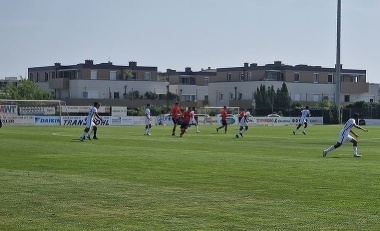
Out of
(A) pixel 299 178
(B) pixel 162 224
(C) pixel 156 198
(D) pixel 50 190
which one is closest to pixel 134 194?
(C) pixel 156 198

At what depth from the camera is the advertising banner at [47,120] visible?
263 ft

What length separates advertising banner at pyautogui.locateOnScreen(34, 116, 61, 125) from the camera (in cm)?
8025

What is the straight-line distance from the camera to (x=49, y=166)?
2284 cm

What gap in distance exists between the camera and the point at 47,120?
266ft

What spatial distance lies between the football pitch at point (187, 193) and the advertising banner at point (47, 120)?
5392cm

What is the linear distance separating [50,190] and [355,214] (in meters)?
6.31

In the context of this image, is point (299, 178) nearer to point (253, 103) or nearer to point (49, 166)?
Result: point (49, 166)

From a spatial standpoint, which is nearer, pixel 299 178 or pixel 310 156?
pixel 299 178

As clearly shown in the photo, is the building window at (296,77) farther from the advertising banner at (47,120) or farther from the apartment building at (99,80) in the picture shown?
the advertising banner at (47,120)

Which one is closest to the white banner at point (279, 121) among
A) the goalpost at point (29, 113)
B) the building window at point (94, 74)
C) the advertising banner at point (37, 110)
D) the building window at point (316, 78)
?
the goalpost at point (29, 113)

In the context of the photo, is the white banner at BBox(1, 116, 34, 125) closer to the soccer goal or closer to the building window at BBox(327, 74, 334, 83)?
the soccer goal

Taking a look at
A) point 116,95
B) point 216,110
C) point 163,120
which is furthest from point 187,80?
point 163,120

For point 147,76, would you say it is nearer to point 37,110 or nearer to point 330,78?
point 330,78

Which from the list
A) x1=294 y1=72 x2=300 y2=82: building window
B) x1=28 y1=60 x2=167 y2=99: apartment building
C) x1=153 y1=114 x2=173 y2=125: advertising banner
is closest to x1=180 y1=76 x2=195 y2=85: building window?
x1=28 y1=60 x2=167 y2=99: apartment building
